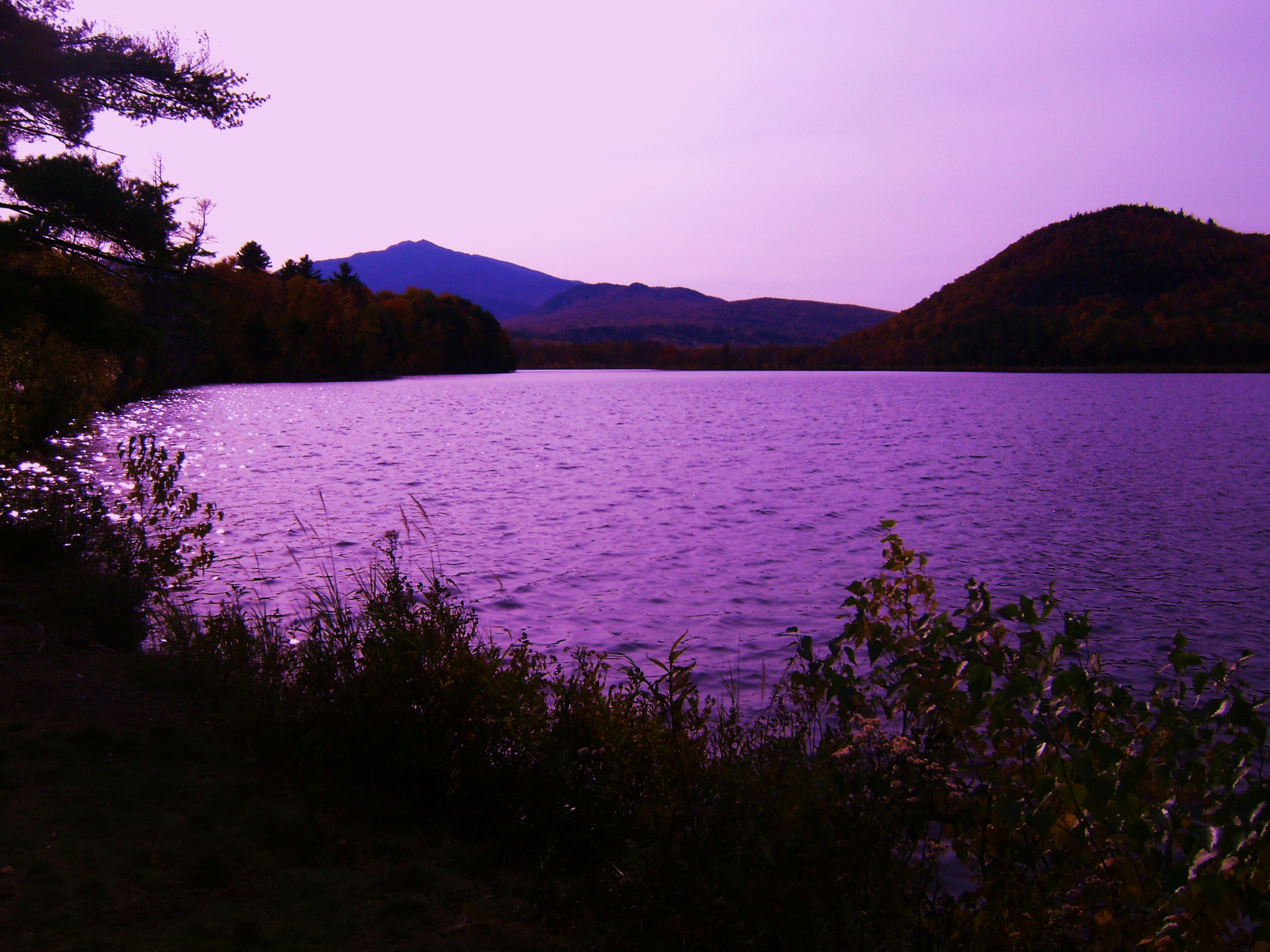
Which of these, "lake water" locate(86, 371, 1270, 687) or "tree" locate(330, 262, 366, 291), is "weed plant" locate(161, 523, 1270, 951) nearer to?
"lake water" locate(86, 371, 1270, 687)

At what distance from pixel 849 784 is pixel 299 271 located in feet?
434

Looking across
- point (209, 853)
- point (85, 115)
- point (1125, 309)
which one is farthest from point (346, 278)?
point (1125, 309)

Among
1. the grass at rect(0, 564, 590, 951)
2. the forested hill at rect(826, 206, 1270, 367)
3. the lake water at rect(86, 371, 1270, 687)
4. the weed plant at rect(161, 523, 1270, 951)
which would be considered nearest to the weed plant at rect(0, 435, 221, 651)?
the lake water at rect(86, 371, 1270, 687)

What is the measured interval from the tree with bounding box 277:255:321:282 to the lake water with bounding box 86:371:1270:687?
216 feet

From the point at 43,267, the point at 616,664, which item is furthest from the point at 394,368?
the point at 616,664

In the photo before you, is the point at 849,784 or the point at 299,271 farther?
the point at 299,271

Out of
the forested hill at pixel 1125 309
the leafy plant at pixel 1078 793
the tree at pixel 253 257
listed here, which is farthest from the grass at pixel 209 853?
the forested hill at pixel 1125 309

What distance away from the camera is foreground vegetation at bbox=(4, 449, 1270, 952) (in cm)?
405

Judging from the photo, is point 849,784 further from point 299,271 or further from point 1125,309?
point 1125,309

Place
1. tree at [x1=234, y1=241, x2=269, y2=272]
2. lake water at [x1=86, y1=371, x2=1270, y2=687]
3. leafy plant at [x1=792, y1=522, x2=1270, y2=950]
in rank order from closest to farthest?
1. leafy plant at [x1=792, y1=522, x2=1270, y2=950]
2. lake water at [x1=86, y1=371, x2=1270, y2=687]
3. tree at [x1=234, y1=241, x2=269, y2=272]

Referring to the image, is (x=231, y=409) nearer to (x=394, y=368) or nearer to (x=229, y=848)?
(x=229, y=848)

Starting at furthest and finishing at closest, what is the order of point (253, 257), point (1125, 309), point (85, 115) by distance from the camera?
point (1125, 309)
point (253, 257)
point (85, 115)

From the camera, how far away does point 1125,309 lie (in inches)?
6560

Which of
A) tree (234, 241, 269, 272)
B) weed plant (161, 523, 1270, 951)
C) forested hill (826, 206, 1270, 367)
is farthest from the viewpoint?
forested hill (826, 206, 1270, 367)
